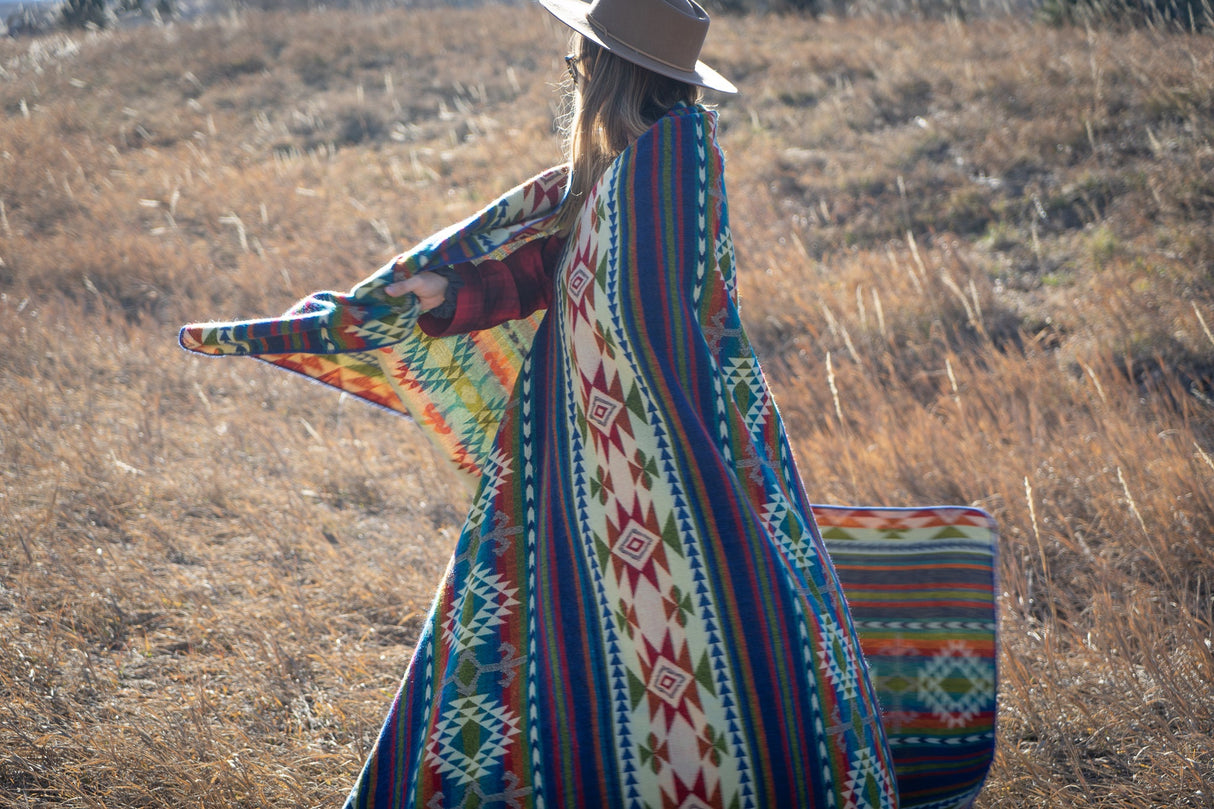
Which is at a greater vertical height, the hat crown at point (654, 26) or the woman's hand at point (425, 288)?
the hat crown at point (654, 26)

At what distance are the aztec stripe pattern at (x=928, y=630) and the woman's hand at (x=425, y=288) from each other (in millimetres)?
1096

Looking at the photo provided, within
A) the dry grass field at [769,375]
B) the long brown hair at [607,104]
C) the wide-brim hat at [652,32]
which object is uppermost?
the wide-brim hat at [652,32]

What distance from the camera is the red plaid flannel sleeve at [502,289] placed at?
2039mm

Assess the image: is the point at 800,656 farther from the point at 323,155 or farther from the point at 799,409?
the point at 323,155

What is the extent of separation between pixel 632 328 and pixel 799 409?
274cm

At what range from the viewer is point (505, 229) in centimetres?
206

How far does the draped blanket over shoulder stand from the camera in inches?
65.1

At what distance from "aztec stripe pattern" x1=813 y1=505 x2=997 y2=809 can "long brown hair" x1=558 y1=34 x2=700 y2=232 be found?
1.04m

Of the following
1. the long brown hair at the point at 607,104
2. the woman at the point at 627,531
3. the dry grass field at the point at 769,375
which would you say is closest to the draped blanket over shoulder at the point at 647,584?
the woman at the point at 627,531

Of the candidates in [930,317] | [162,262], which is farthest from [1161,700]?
[162,262]

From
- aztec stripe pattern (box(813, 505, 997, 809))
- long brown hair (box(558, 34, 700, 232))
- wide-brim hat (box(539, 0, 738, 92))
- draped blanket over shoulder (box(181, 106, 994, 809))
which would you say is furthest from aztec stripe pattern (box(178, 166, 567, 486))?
aztec stripe pattern (box(813, 505, 997, 809))

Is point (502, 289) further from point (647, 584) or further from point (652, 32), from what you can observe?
point (647, 584)

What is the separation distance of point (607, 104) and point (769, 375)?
3031 mm

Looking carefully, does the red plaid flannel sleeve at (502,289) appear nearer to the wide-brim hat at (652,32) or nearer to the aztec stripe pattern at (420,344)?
the aztec stripe pattern at (420,344)
